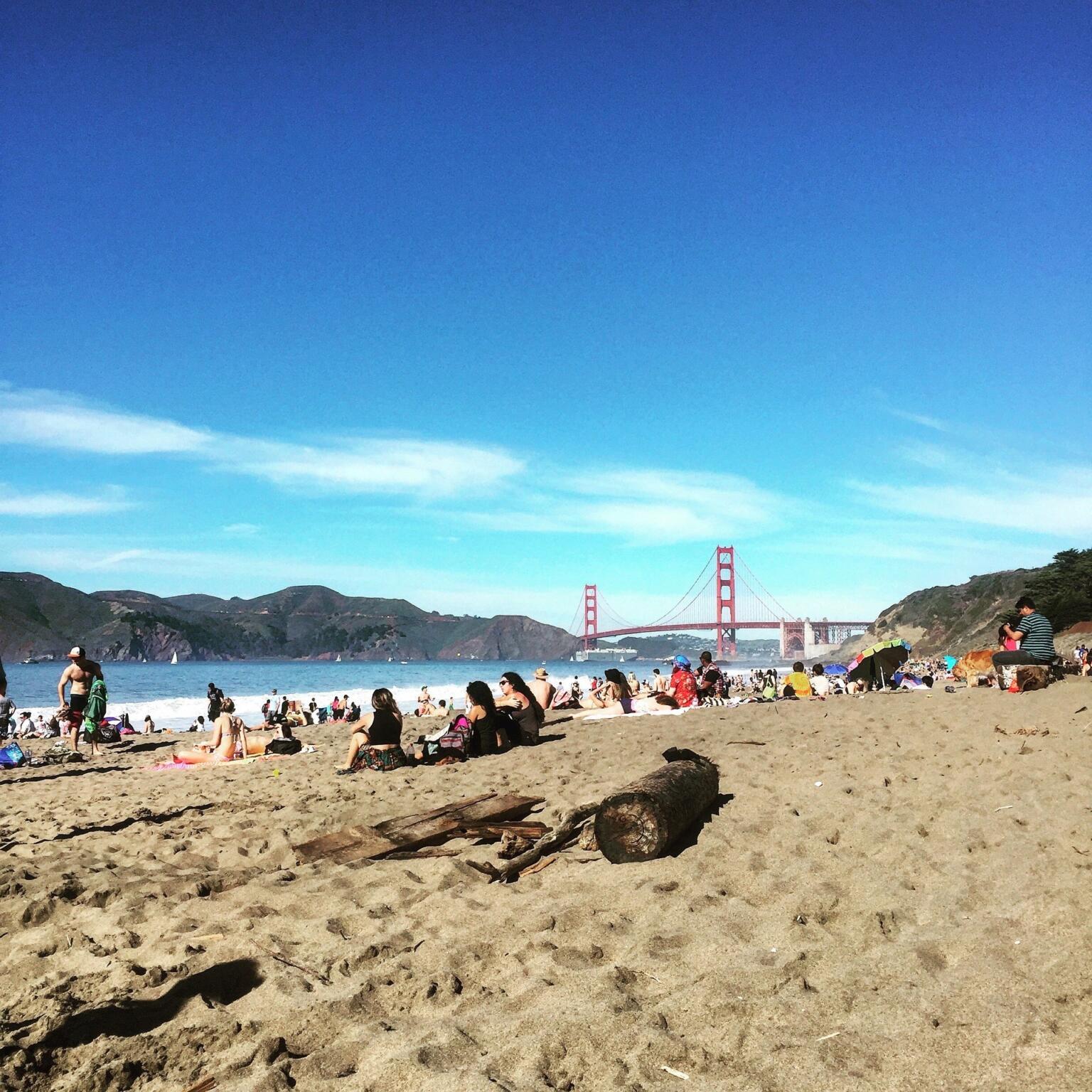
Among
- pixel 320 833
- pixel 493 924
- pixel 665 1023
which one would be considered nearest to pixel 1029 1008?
pixel 665 1023

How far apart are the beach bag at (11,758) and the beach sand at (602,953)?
22.9 feet

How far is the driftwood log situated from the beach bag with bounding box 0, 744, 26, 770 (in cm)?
1099

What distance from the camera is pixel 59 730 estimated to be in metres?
20.3

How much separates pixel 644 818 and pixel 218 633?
179m

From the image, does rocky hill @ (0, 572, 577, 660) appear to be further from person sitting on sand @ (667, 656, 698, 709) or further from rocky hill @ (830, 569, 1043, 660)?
person sitting on sand @ (667, 656, 698, 709)

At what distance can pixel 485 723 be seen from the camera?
355 inches

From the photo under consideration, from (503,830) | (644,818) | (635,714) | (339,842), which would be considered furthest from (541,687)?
(644,818)

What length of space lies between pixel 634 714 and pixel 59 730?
16.4m

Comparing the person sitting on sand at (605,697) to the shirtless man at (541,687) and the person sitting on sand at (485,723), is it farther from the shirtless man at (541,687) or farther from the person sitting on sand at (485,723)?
the person sitting on sand at (485,723)

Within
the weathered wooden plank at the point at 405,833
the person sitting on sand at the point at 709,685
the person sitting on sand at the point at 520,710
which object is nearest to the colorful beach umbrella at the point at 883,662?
the person sitting on sand at the point at 709,685

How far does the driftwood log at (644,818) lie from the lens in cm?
411

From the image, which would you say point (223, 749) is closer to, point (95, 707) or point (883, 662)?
point (95, 707)

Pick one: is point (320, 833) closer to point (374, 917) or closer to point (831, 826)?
point (374, 917)

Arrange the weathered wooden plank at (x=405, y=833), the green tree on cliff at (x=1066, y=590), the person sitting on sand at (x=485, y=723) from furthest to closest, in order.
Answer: the green tree on cliff at (x=1066, y=590)
the person sitting on sand at (x=485, y=723)
the weathered wooden plank at (x=405, y=833)
